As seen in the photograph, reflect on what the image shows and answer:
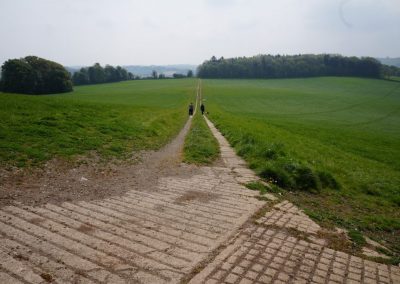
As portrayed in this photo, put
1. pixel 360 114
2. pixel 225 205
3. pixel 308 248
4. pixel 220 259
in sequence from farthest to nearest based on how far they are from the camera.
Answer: pixel 360 114 < pixel 225 205 < pixel 308 248 < pixel 220 259

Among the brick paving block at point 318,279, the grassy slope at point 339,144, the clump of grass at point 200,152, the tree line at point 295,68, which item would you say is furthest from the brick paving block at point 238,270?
the tree line at point 295,68

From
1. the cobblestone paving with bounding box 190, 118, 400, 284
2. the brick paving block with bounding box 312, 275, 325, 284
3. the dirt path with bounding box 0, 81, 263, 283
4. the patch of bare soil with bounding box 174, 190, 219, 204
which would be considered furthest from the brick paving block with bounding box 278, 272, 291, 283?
the patch of bare soil with bounding box 174, 190, 219, 204

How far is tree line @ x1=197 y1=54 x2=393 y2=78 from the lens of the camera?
5320 inches

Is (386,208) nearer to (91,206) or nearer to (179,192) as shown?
(179,192)

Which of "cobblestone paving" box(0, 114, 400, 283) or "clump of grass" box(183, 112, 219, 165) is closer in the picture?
"cobblestone paving" box(0, 114, 400, 283)

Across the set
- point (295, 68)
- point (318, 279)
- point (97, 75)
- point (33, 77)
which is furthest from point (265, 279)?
point (295, 68)

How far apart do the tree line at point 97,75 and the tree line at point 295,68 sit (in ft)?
131

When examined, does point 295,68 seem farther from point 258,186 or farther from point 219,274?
point 219,274

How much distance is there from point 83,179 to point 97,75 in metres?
119

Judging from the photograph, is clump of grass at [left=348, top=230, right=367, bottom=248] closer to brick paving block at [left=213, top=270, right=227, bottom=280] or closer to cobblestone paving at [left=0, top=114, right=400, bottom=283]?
cobblestone paving at [left=0, top=114, right=400, bottom=283]

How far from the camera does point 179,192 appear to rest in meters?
9.91

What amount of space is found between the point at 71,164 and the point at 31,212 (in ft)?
14.6

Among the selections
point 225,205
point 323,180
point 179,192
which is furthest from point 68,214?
point 323,180

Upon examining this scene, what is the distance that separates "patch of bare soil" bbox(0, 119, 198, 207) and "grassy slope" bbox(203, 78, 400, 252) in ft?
14.4
